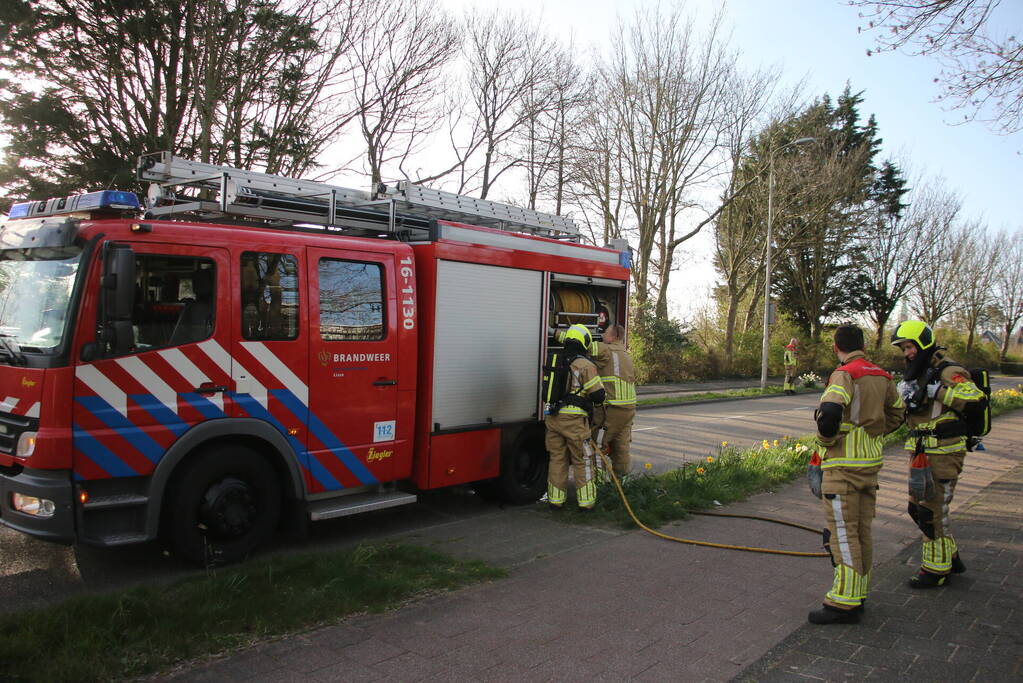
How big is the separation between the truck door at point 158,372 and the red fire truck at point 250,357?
12 mm

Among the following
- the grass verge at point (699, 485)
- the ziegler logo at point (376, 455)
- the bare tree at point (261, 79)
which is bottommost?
the grass verge at point (699, 485)

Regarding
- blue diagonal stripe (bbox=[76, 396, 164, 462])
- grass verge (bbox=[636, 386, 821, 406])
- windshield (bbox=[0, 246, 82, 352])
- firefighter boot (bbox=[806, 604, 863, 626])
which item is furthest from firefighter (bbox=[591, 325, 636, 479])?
grass verge (bbox=[636, 386, 821, 406])

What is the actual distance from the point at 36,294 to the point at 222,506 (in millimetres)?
1867

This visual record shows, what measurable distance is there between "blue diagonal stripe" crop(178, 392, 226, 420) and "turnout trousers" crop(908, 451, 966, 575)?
4889 millimetres

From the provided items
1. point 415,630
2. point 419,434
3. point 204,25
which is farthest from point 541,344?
point 204,25

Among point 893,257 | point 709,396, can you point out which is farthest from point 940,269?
point 709,396

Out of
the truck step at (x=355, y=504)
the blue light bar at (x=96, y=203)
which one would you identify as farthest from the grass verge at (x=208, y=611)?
the blue light bar at (x=96, y=203)

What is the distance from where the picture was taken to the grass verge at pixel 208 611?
3549mm

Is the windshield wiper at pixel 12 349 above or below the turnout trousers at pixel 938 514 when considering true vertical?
above

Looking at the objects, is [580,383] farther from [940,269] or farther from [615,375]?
[940,269]

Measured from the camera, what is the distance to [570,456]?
7.16m

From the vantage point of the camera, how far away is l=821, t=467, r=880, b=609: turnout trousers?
445 cm

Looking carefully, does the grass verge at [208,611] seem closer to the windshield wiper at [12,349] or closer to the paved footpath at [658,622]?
the paved footpath at [658,622]

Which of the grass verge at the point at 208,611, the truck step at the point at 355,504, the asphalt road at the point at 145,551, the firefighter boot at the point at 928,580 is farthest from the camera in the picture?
the truck step at the point at 355,504
